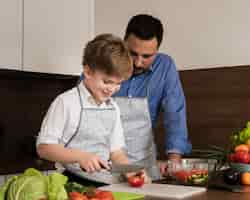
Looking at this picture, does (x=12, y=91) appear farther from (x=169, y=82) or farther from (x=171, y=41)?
(x=171, y=41)

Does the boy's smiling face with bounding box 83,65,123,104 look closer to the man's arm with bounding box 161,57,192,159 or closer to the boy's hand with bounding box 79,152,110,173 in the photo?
the boy's hand with bounding box 79,152,110,173

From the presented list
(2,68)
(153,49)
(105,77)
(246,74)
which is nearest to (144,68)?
(153,49)

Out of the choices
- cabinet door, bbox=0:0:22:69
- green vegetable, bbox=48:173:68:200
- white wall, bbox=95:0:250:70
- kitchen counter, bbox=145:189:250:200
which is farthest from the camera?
white wall, bbox=95:0:250:70

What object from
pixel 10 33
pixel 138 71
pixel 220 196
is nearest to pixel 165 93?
pixel 138 71

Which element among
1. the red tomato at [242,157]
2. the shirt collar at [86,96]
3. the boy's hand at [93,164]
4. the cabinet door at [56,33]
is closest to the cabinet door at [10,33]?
the cabinet door at [56,33]

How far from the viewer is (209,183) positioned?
159 cm

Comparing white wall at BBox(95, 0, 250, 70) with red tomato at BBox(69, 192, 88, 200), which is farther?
white wall at BBox(95, 0, 250, 70)

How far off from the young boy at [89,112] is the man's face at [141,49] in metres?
0.32

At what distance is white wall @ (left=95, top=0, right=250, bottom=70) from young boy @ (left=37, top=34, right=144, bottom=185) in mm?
1471

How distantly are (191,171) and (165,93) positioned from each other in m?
0.62

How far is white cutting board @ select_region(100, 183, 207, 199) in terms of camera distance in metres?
1.39

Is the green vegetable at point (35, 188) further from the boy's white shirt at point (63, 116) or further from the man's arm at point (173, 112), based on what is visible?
the man's arm at point (173, 112)

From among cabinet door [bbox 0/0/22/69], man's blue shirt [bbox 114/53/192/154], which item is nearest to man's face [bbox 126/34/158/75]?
man's blue shirt [bbox 114/53/192/154]

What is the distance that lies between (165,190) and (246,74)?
1.63 metres
